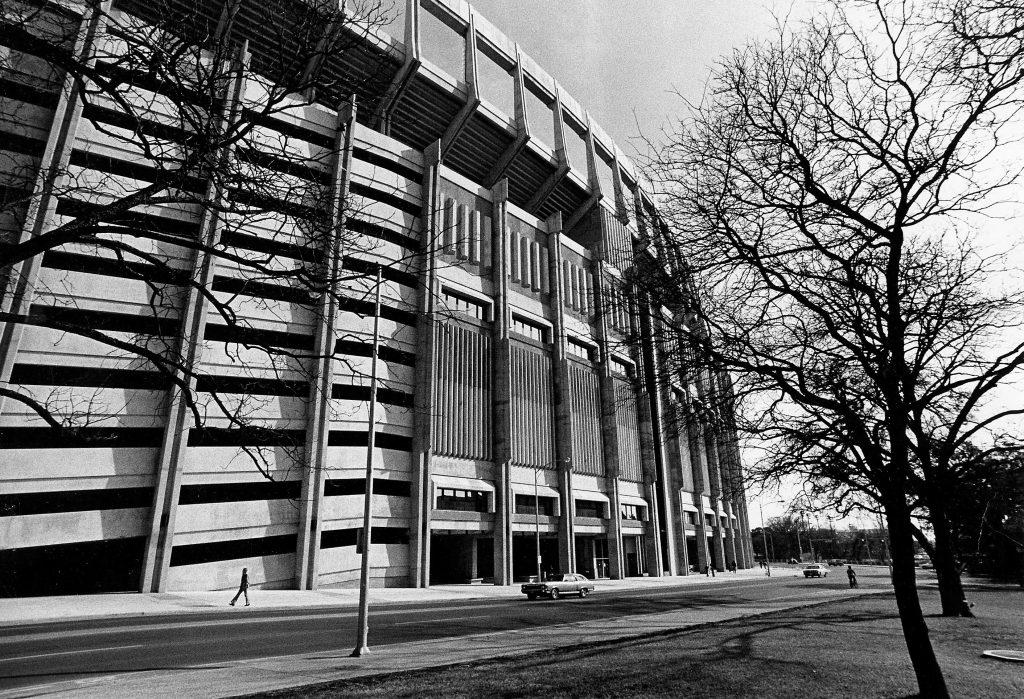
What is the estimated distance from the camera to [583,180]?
60156mm

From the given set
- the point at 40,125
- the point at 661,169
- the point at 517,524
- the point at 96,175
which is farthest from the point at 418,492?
the point at 661,169

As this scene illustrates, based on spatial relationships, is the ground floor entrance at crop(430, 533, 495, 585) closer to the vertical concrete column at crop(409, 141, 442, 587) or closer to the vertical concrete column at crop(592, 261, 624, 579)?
the vertical concrete column at crop(409, 141, 442, 587)

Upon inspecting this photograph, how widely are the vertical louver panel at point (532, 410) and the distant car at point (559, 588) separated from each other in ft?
49.4

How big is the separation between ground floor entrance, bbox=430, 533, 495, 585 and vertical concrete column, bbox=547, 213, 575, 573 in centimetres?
693

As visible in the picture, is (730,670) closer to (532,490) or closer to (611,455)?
(532,490)

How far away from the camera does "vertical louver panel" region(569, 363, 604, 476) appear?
169ft

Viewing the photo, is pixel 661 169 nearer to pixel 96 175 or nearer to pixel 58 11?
pixel 58 11

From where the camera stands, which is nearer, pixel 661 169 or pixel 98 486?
pixel 661 169

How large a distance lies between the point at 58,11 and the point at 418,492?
3481cm

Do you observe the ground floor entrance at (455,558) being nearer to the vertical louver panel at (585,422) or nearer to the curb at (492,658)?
the vertical louver panel at (585,422)

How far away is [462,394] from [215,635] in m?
29.0

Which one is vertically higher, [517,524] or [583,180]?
[583,180]

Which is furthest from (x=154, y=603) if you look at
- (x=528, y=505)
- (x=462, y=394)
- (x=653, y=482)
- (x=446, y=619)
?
(x=653, y=482)

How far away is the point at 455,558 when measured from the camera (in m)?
44.8
